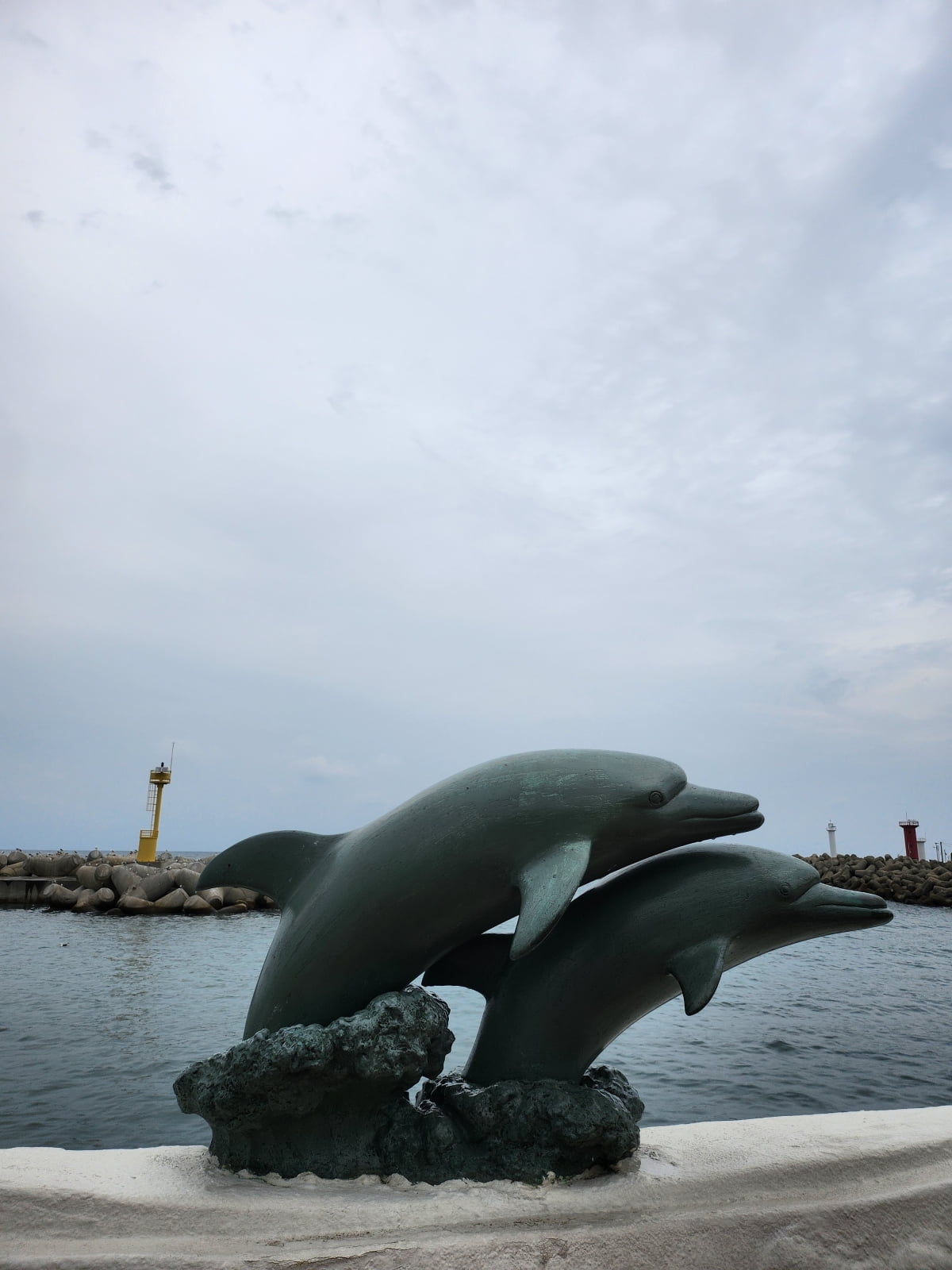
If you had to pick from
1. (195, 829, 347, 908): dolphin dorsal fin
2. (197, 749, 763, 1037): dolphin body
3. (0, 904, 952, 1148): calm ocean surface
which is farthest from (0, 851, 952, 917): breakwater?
(197, 749, 763, 1037): dolphin body

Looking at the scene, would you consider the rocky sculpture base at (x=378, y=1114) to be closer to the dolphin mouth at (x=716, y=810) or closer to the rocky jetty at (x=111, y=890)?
the dolphin mouth at (x=716, y=810)

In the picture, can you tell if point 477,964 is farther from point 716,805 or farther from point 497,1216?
point 716,805

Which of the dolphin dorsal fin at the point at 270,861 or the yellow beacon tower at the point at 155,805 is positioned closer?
the dolphin dorsal fin at the point at 270,861

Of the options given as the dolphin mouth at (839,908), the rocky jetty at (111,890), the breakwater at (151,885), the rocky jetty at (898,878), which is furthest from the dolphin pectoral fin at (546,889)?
the rocky jetty at (898,878)

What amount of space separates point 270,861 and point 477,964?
4.56 ft

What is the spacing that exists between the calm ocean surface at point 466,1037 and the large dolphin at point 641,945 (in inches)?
144

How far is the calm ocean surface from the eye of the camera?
7961mm

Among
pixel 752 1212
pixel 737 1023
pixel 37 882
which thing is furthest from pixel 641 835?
pixel 37 882

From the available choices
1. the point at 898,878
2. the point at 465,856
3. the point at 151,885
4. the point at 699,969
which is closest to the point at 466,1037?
the point at 699,969

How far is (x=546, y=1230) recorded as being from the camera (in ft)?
13.0

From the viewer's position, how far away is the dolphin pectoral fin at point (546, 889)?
13.2 ft

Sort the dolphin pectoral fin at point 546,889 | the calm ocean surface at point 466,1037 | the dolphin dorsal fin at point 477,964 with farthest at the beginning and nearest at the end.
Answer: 1. the calm ocean surface at point 466,1037
2. the dolphin dorsal fin at point 477,964
3. the dolphin pectoral fin at point 546,889

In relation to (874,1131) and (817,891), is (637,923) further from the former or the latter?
(874,1131)

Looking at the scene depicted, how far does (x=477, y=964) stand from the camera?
5145 mm
